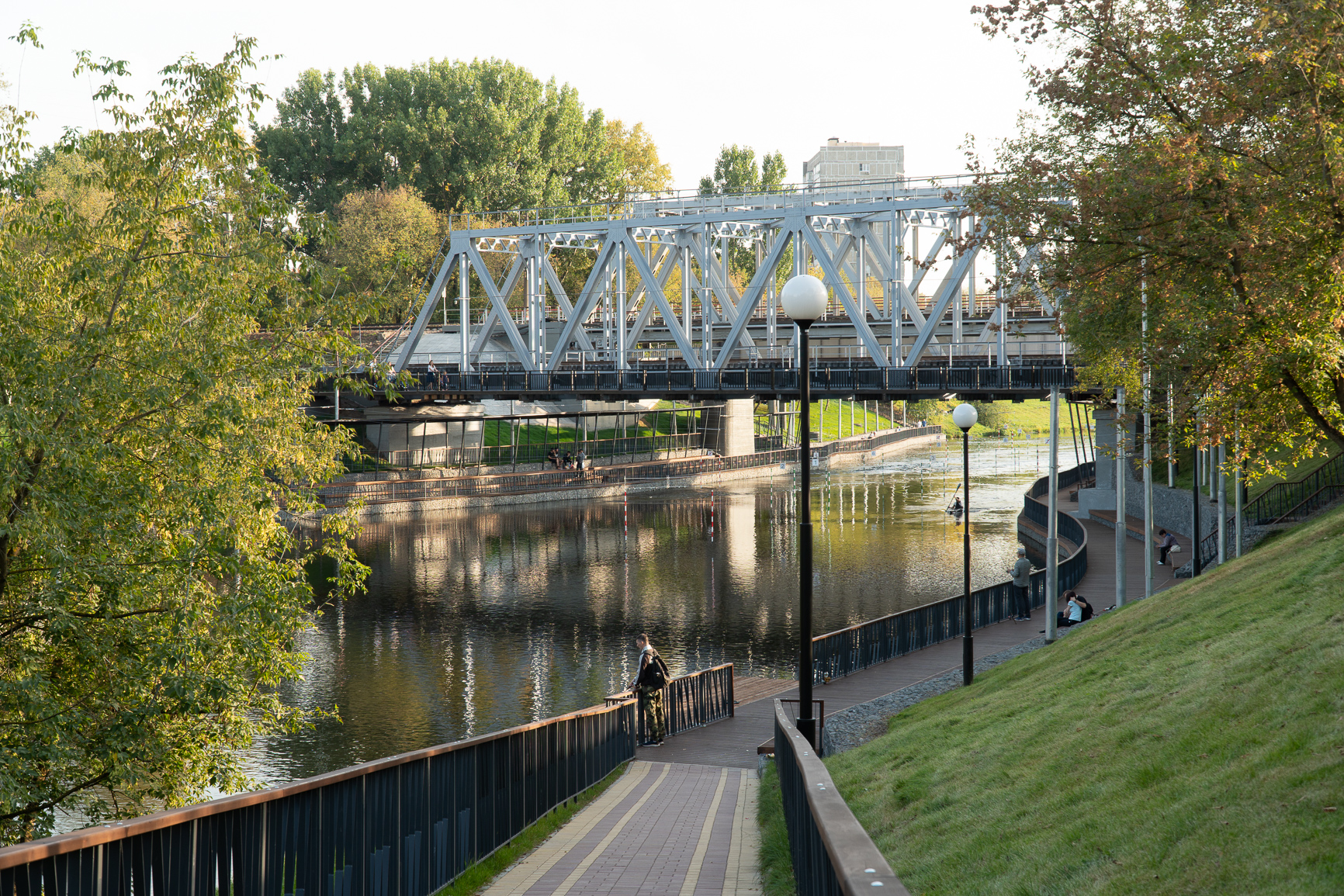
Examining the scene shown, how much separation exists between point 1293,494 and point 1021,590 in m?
10.3

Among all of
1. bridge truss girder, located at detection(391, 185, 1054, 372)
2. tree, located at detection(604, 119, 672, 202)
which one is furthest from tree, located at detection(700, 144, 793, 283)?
bridge truss girder, located at detection(391, 185, 1054, 372)

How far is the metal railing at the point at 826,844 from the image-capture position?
3650mm

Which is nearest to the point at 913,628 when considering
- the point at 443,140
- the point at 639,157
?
the point at 443,140

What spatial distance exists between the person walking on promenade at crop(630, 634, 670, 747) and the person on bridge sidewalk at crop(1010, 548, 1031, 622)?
1355 centimetres

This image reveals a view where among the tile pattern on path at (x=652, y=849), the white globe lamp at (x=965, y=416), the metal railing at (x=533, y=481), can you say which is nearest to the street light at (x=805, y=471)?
the tile pattern on path at (x=652, y=849)

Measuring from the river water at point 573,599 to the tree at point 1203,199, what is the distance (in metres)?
12.2

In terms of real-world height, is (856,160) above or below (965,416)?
above

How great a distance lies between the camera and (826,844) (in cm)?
412

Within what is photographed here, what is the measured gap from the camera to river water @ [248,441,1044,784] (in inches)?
907

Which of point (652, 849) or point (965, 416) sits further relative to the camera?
point (965, 416)

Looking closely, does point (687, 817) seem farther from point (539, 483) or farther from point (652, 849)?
point (539, 483)

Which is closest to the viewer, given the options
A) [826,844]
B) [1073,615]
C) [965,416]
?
[826,844]

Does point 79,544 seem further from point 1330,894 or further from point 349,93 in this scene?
point 349,93

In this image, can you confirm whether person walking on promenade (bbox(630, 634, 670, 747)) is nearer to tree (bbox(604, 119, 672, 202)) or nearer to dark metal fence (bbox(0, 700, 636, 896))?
dark metal fence (bbox(0, 700, 636, 896))
